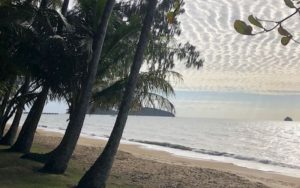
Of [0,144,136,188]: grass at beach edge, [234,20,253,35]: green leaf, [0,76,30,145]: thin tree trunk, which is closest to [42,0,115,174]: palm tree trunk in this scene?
[0,144,136,188]: grass at beach edge

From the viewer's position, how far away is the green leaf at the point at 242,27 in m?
1.16

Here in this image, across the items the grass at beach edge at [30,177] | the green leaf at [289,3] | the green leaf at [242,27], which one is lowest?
the grass at beach edge at [30,177]

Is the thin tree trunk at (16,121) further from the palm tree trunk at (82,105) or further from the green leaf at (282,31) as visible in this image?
the green leaf at (282,31)

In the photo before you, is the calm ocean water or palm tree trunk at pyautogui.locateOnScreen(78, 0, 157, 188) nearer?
palm tree trunk at pyautogui.locateOnScreen(78, 0, 157, 188)

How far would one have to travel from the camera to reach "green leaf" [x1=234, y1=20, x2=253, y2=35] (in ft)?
3.80

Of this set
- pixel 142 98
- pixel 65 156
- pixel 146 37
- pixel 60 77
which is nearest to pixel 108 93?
pixel 142 98

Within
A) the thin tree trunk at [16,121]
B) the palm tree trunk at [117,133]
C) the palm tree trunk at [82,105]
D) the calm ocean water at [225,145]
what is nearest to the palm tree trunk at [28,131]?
the thin tree trunk at [16,121]

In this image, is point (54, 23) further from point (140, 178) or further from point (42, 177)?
point (140, 178)

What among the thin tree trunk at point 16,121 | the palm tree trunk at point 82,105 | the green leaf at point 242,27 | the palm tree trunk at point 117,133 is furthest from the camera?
the thin tree trunk at point 16,121

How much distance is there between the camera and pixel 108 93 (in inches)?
526

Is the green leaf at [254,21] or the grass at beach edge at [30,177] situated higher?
the green leaf at [254,21]

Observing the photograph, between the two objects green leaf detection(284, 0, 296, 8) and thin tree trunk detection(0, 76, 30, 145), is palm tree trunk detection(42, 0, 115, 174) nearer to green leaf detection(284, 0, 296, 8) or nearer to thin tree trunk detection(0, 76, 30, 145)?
thin tree trunk detection(0, 76, 30, 145)

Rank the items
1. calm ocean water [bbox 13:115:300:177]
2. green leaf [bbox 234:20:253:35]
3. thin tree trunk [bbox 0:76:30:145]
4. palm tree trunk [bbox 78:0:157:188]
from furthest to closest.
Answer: calm ocean water [bbox 13:115:300:177]
thin tree trunk [bbox 0:76:30:145]
palm tree trunk [bbox 78:0:157:188]
green leaf [bbox 234:20:253:35]

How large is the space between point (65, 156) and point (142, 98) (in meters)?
3.21
